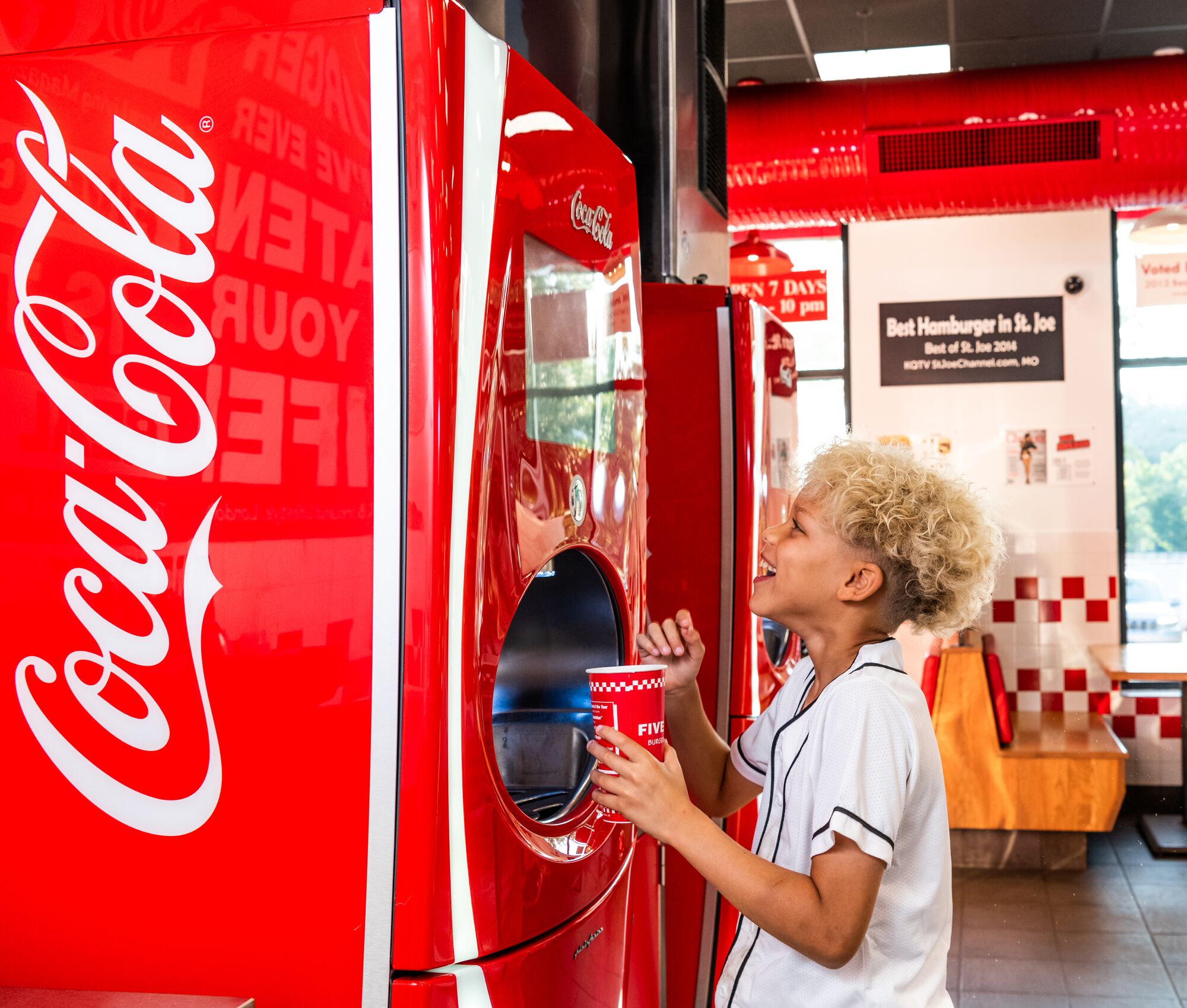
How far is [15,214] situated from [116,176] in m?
0.12

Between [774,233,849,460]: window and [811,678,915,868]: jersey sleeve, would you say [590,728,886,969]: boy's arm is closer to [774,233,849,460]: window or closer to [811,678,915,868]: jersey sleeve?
[811,678,915,868]: jersey sleeve

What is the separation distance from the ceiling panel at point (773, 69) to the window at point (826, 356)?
1.34 metres

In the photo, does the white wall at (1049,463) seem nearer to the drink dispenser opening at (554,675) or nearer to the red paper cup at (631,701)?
the drink dispenser opening at (554,675)

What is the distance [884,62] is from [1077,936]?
392 centimetres

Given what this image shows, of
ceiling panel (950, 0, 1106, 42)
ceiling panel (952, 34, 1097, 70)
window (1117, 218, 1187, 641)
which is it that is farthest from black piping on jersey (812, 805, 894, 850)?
window (1117, 218, 1187, 641)

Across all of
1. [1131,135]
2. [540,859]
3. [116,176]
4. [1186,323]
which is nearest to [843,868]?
[540,859]

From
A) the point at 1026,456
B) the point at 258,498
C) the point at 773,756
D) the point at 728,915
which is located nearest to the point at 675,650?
the point at 773,756

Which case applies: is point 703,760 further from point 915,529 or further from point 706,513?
point 706,513

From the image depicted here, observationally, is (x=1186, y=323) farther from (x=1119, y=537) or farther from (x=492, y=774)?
(x=492, y=774)

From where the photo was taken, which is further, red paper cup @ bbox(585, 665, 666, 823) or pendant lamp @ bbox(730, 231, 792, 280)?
pendant lamp @ bbox(730, 231, 792, 280)

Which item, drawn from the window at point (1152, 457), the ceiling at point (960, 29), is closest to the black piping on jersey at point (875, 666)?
the ceiling at point (960, 29)

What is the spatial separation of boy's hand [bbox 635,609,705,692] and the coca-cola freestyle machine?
512 mm

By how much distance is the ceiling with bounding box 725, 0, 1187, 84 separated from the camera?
4.93 meters

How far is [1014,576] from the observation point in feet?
21.5
